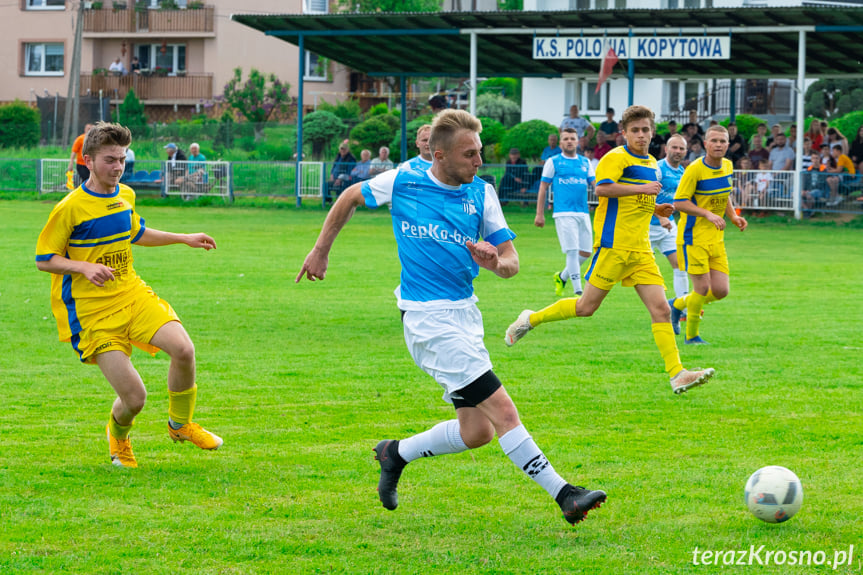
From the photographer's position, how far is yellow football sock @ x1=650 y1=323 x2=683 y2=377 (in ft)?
28.3

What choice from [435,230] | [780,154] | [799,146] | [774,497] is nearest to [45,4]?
[780,154]

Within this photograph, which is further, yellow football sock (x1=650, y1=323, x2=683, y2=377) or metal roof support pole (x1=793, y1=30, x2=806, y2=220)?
metal roof support pole (x1=793, y1=30, x2=806, y2=220)

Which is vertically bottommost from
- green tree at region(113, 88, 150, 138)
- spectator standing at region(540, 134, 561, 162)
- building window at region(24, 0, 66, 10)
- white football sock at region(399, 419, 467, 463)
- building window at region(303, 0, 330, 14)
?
white football sock at region(399, 419, 467, 463)

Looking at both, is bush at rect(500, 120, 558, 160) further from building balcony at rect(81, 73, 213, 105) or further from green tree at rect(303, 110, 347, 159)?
building balcony at rect(81, 73, 213, 105)

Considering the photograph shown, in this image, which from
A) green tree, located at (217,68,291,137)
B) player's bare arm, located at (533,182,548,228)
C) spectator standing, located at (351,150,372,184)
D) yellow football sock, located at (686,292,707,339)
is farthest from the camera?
green tree, located at (217,68,291,137)

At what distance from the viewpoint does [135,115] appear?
156ft

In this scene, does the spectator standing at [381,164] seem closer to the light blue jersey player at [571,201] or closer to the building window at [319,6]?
the light blue jersey player at [571,201]

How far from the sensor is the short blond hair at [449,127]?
5.39m

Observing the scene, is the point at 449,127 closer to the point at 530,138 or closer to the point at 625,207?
the point at 625,207

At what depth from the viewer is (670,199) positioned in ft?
46.0

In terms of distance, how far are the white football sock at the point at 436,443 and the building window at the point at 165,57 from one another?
4991cm

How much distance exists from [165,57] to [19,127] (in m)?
10.4

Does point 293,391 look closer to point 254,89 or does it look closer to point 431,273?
point 431,273

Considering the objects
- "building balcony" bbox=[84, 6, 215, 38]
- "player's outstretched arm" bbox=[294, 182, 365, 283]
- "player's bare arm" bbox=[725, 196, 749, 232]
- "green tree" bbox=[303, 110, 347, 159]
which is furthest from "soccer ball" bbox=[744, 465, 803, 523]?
"building balcony" bbox=[84, 6, 215, 38]
